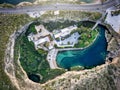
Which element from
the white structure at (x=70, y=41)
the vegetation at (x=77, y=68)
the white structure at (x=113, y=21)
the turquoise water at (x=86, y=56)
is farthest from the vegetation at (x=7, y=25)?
the white structure at (x=113, y=21)

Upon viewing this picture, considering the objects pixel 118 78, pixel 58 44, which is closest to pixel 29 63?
pixel 58 44

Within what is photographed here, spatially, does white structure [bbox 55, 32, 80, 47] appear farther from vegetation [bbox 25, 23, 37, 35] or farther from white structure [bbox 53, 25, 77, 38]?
vegetation [bbox 25, 23, 37, 35]

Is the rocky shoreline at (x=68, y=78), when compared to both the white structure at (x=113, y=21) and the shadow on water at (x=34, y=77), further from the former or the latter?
the white structure at (x=113, y=21)

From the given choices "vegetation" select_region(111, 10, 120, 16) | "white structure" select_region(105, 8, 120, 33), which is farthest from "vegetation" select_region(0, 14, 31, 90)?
"vegetation" select_region(111, 10, 120, 16)

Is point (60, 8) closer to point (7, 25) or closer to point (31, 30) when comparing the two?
point (31, 30)

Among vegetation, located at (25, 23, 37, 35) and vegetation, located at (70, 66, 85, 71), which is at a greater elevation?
vegetation, located at (25, 23, 37, 35)

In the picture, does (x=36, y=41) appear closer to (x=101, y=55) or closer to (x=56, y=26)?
(x=56, y=26)

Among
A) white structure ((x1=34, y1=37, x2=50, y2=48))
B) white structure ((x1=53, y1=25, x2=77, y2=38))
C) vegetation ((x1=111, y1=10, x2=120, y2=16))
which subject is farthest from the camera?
vegetation ((x1=111, y1=10, x2=120, y2=16))

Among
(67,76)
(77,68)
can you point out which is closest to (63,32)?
(77,68)
